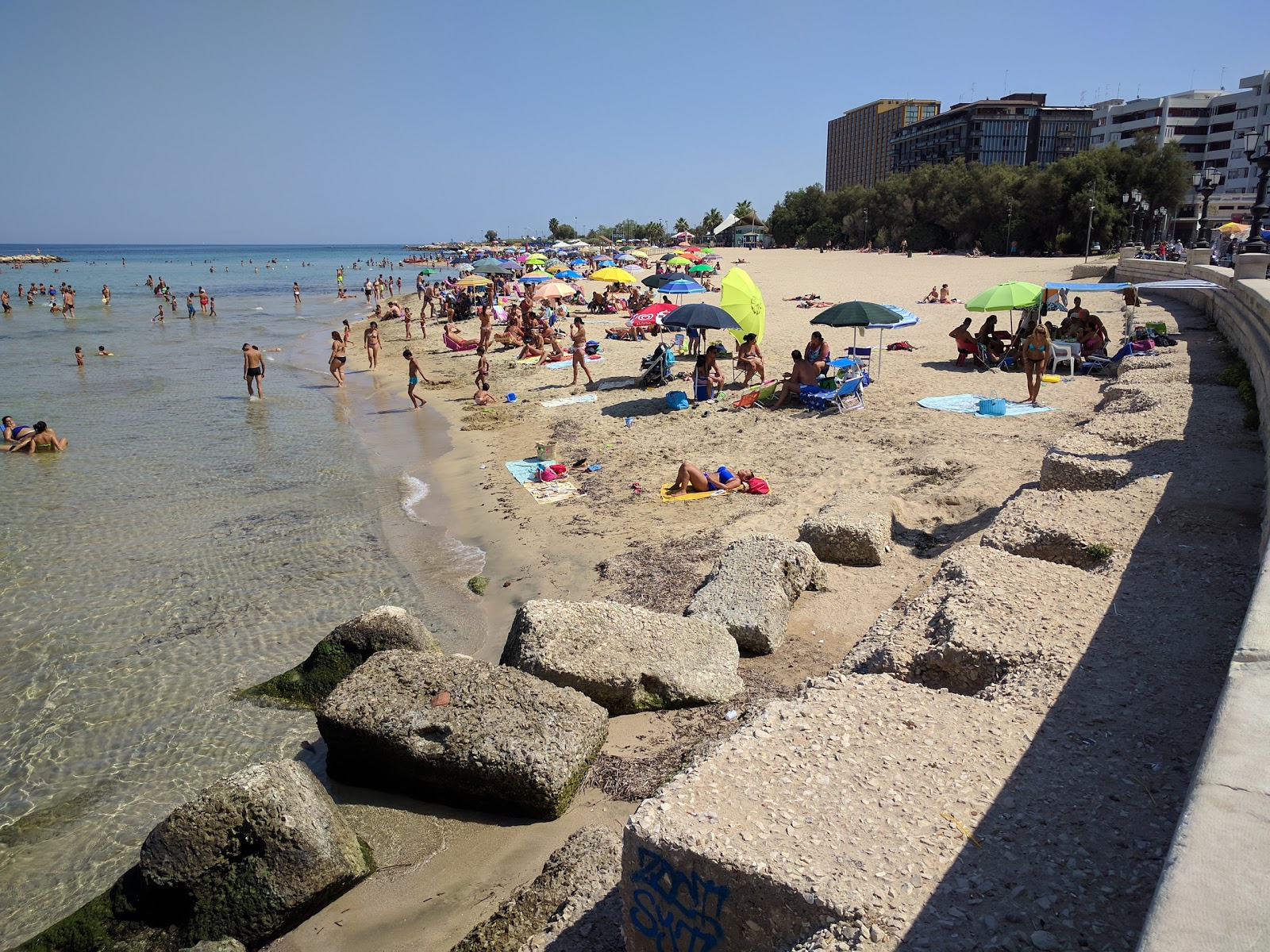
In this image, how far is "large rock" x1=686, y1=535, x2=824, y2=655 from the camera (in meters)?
6.21

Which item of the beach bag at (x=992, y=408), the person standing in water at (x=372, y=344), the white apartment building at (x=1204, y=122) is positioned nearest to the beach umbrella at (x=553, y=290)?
the person standing in water at (x=372, y=344)

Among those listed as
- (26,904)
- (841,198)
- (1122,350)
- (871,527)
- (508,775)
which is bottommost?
(26,904)

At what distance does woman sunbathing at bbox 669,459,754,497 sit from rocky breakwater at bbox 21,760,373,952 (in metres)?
6.41

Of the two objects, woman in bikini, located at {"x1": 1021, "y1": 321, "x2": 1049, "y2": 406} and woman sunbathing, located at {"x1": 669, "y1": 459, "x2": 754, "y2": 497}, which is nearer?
woman sunbathing, located at {"x1": 669, "y1": 459, "x2": 754, "y2": 497}

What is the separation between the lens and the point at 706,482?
10.0 meters

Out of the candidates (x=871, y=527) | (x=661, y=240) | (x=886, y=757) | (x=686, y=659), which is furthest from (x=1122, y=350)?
(x=661, y=240)

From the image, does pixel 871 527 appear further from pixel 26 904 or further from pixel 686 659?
pixel 26 904

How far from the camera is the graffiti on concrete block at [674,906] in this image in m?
2.81

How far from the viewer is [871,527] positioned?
24.5 ft

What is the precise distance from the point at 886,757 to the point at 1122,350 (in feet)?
43.5

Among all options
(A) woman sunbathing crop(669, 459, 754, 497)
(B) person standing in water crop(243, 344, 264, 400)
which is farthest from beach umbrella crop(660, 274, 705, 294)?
(B) person standing in water crop(243, 344, 264, 400)

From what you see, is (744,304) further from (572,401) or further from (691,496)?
(691,496)

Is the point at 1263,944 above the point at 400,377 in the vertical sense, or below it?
above

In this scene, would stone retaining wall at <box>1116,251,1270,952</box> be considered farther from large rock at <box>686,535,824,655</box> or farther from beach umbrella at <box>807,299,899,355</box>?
beach umbrella at <box>807,299,899,355</box>
